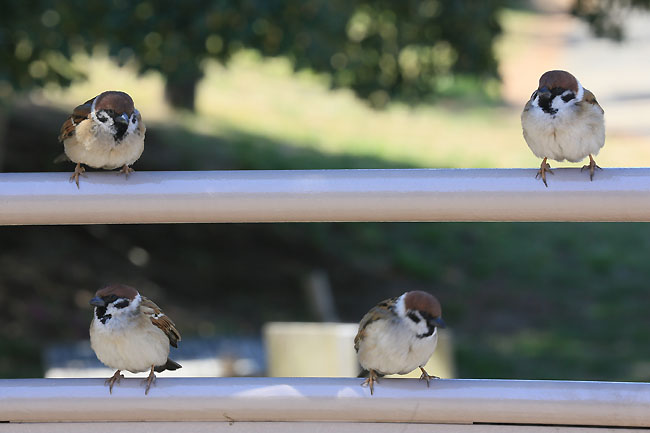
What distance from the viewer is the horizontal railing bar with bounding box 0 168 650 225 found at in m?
1.57

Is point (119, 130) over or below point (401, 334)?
over

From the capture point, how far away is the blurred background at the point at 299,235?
606cm

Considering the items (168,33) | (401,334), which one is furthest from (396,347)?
(168,33)

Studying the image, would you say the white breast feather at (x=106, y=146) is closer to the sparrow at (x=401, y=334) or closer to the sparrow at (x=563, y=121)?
the sparrow at (x=401, y=334)

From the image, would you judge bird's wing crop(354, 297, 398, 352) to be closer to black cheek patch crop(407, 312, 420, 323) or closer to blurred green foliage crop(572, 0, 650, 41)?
black cheek patch crop(407, 312, 420, 323)

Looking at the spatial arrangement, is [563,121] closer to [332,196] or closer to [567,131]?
[567,131]

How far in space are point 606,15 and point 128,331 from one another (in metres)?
6.73

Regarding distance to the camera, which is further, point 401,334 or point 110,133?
point 110,133

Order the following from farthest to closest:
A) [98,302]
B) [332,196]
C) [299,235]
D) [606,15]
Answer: [299,235] → [606,15] → [98,302] → [332,196]

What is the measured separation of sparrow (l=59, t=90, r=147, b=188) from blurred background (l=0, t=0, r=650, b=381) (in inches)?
121

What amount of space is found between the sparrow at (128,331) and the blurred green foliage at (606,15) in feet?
21.5

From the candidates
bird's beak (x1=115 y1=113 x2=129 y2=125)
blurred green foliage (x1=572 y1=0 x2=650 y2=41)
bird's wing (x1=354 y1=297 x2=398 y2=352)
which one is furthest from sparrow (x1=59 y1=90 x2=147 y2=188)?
blurred green foliage (x1=572 y1=0 x2=650 y2=41)

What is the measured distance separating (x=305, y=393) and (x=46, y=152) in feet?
31.0

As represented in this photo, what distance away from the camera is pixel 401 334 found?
2.14m
